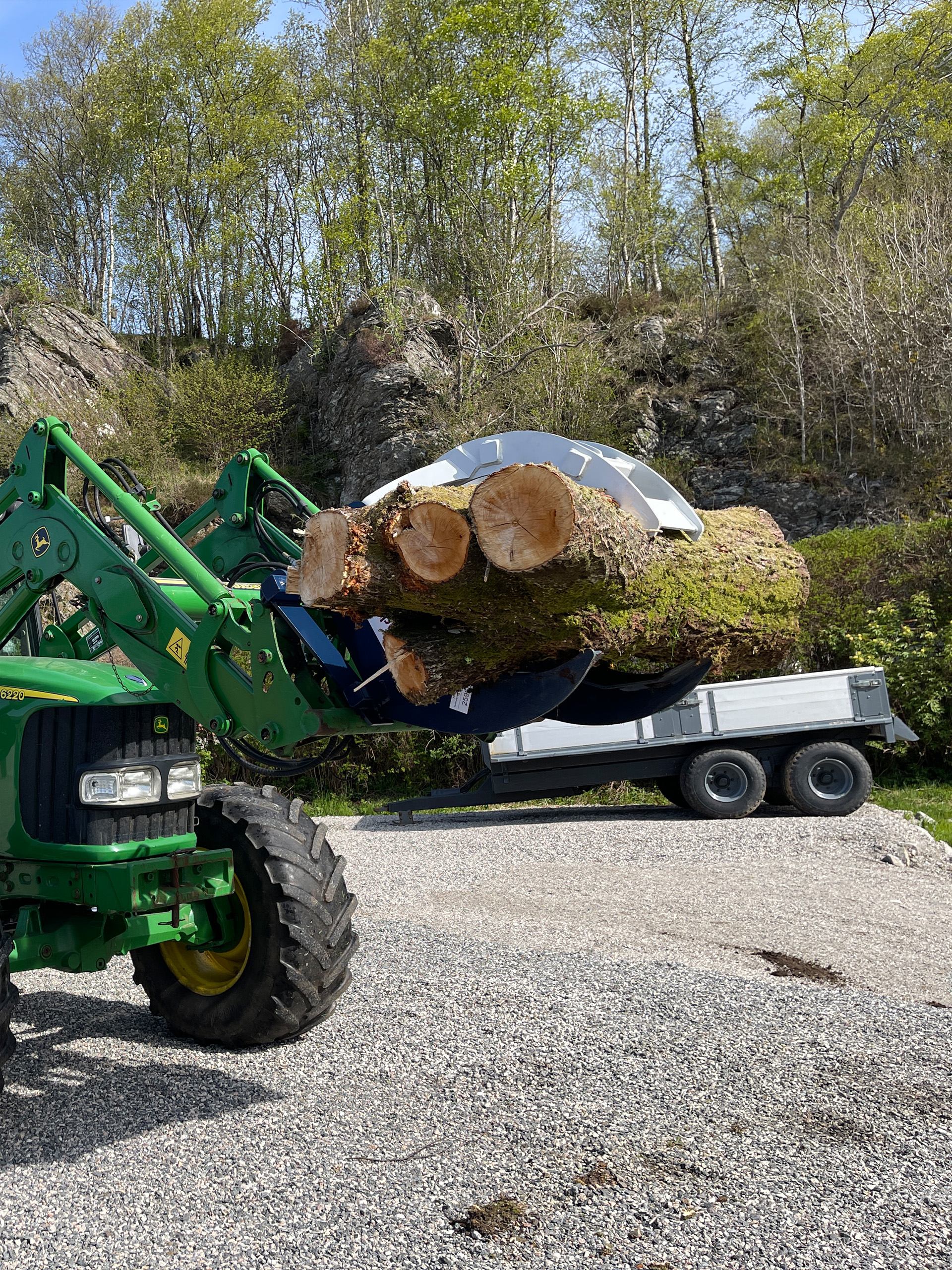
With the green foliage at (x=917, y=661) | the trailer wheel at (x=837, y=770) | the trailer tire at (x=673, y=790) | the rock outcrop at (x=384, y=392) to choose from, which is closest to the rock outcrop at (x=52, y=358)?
the rock outcrop at (x=384, y=392)

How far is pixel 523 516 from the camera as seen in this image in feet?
9.02

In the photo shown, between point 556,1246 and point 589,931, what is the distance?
360 cm

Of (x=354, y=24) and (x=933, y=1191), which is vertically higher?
(x=354, y=24)

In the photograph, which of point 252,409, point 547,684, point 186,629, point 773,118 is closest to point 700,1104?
point 547,684

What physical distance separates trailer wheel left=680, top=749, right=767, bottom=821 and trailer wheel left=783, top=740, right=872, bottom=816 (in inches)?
13.9

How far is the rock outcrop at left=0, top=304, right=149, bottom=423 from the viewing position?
2267 centimetres

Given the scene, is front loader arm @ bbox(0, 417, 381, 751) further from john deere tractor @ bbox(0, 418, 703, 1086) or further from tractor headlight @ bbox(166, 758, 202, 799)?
tractor headlight @ bbox(166, 758, 202, 799)

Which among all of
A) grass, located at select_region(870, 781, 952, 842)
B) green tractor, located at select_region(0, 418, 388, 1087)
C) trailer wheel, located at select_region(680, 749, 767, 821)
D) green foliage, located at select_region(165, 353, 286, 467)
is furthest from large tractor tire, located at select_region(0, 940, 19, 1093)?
green foliage, located at select_region(165, 353, 286, 467)

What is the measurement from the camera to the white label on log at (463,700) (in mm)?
3336

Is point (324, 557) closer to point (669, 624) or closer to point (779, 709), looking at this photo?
point (669, 624)

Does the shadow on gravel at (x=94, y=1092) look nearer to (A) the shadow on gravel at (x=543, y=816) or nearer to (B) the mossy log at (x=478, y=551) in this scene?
(B) the mossy log at (x=478, y=551)

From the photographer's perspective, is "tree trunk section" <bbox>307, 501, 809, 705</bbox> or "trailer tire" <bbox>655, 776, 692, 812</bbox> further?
"trailer tire" <bbox>655, 776, 692, 812</bbox>

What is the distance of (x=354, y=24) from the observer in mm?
27000

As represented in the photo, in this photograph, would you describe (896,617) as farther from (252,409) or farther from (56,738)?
(252,409)
